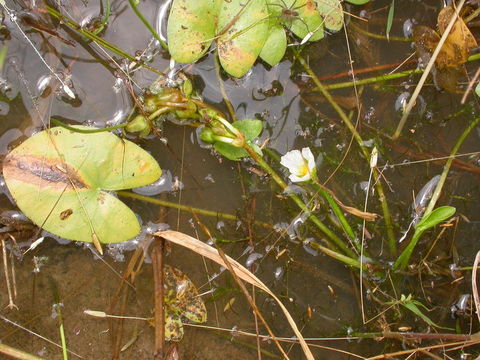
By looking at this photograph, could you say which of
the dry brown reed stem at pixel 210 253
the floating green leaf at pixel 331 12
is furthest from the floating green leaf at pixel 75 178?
the floating green leaf at pixel 331 12

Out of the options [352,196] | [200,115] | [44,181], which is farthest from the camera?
[352,196]

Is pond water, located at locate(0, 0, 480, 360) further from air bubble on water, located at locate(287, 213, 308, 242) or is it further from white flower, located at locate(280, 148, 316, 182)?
white flower, located at locate(280, 148, 316, 182)

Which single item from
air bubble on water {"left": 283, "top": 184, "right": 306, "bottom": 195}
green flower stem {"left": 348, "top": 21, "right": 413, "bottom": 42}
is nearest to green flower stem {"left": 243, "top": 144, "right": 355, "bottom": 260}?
air bubble on water {"left": 283, "top": 184, "right": 306, "bottom": 195}

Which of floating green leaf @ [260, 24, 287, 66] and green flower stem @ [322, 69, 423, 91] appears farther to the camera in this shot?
green flower stem @ [322, 69, 423, 91]

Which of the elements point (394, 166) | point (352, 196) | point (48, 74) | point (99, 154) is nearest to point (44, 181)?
point (99, 154)

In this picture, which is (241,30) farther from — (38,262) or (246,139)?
(38,262)

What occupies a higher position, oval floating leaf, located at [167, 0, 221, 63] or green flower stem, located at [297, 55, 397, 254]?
oval floating leaf, located at [167, 0, 221, 63]

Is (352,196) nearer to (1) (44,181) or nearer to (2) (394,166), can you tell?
(2) (394,166)
